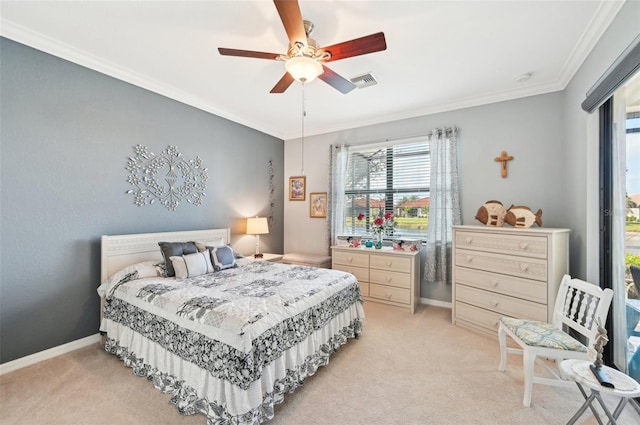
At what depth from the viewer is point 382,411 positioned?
5.83ft

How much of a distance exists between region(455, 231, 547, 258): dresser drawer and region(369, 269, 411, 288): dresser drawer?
828mm

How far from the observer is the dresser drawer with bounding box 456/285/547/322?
2551mm

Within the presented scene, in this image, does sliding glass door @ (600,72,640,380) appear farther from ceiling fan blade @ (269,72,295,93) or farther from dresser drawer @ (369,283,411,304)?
ceiling fan blade @ (269,72,295,93)

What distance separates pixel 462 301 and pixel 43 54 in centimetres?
487

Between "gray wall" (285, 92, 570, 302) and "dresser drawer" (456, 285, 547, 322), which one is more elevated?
"gray wall" (285, 92, 570, 302)

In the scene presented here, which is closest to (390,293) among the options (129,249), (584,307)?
(584,307)

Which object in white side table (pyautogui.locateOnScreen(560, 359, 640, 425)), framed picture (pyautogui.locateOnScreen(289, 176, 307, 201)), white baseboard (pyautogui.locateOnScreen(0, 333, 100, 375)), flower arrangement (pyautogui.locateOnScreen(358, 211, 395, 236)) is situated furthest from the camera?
framed picture (pyautogui.locateOnScreen(289, 176, 307, 201))

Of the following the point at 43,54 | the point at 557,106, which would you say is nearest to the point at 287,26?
the point at 43,54

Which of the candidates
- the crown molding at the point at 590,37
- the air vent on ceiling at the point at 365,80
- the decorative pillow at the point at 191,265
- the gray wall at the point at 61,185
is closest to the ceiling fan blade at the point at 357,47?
the air vent on ceiling at the point at 365,80

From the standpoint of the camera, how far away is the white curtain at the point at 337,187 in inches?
179

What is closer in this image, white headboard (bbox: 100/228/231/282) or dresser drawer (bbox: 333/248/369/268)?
white headboard (bbox: 100/228/231/282)

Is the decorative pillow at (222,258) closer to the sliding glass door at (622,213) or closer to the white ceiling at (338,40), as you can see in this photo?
the white ceiling at (338,40)

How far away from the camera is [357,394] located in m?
1.95

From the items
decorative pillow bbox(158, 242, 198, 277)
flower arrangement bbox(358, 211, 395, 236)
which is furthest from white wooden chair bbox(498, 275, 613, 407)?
decorative pillow bbox(158, 242, 198, 277)
